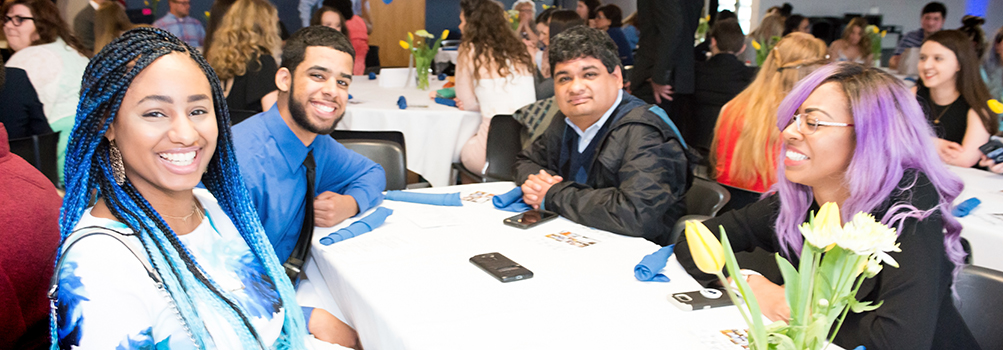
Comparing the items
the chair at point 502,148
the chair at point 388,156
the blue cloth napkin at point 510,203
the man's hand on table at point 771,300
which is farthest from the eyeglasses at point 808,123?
the chair at point 502,148

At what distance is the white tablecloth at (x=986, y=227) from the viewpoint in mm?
1962

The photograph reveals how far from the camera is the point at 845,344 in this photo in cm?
129

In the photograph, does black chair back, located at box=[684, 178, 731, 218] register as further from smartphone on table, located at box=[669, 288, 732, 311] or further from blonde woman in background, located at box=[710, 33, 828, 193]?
smartphone on table, located at box=[669, 288, 732, 311]

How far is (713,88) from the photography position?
15.3 ft

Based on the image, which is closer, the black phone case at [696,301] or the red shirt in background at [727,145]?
the black phone case at [696,301]

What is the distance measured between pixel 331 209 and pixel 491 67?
2.14 meters

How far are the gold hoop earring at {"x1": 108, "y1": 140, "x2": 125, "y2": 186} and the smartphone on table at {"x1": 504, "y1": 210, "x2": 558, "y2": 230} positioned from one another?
115cm

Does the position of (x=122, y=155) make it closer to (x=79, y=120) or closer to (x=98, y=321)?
(x=79, y=120)

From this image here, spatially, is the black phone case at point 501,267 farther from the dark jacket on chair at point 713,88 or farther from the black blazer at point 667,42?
the dark jacket on chair at point 713,88

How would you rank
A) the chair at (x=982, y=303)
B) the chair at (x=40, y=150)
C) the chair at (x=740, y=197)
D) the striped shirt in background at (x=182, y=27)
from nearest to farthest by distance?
the chair at (x=982, y=303)
the chair at (x=740, y=197)
the chair at (x=40, y=150)
the striped shirt in background at (x=182, y=27)

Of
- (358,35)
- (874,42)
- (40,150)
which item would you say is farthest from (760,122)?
(874,42)

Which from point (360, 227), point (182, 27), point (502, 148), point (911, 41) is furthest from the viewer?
point (911, 41)

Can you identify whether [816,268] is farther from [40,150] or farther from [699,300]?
[40,150]

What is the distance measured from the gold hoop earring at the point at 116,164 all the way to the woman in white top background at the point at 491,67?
2.81 meters
